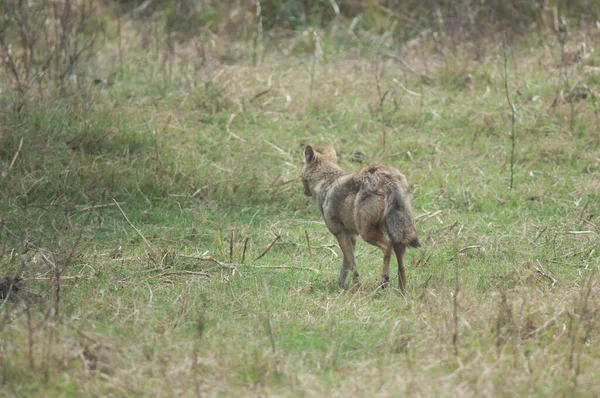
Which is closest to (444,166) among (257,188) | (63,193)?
(257,188)

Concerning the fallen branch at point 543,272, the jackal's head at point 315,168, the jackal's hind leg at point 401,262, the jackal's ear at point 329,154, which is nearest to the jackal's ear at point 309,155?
the jackal's head at point 315,168

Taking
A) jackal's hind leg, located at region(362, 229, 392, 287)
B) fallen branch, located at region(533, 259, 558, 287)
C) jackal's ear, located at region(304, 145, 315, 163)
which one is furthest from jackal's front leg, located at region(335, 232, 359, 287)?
fallen branch, located at region(533, 259, 558, 287)

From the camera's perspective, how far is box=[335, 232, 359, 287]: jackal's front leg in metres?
6.55

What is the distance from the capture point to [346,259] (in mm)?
6551

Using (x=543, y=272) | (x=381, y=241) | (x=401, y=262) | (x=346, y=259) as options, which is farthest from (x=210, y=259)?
(x=543, y=272)

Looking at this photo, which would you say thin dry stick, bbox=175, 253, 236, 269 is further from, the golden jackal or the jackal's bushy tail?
the jackal's bushy tail

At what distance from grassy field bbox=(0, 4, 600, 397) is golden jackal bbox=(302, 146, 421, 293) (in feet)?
0.98

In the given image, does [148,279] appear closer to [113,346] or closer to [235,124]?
[113,346]

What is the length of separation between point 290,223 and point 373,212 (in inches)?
86.3

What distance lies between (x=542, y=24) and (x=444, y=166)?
4.20 m

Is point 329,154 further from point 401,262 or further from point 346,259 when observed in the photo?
point 401,262

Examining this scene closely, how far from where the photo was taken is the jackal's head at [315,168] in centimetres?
702

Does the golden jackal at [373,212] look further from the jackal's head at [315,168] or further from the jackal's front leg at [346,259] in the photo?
the jackal's head at [315,168]

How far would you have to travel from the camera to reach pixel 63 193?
8258 millimetres
